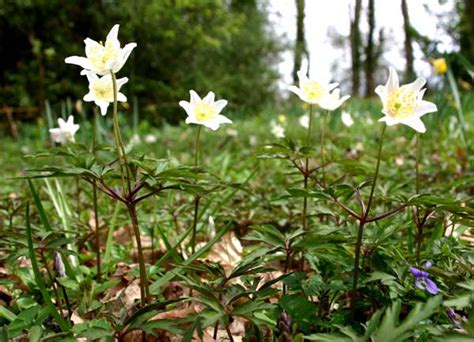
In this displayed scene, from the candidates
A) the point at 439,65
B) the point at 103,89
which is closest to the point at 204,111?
the point at 103,89

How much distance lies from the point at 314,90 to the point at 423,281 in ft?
1.99

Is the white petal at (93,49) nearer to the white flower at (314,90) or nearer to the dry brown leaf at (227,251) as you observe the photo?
the white flower at (314,90)

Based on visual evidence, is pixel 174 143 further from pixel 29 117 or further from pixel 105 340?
pixel 29 117

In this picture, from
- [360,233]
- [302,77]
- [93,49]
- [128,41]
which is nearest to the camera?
[360,233]

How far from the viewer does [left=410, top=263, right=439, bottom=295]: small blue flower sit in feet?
Answer: 2.55

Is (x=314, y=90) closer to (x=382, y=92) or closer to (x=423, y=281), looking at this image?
(x=382, y=92)

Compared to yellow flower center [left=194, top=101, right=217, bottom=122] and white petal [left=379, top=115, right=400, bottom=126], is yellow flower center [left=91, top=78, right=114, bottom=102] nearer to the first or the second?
yellow flower center [left=194, top=101, right=217, bottom=122]

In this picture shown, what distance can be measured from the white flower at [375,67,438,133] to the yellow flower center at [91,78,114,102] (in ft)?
1.93

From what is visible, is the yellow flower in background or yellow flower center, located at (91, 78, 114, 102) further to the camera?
the yellow flower in background

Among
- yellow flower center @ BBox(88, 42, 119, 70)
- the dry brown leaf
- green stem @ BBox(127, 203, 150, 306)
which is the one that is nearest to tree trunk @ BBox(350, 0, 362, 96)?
the dry brown leaf

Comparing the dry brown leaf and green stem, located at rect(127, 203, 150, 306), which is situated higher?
green stem, located at rect(127, 203, 150, 306)

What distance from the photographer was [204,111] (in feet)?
3.63

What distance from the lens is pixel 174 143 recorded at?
4.62 metres

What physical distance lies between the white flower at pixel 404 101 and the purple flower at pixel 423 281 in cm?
26
